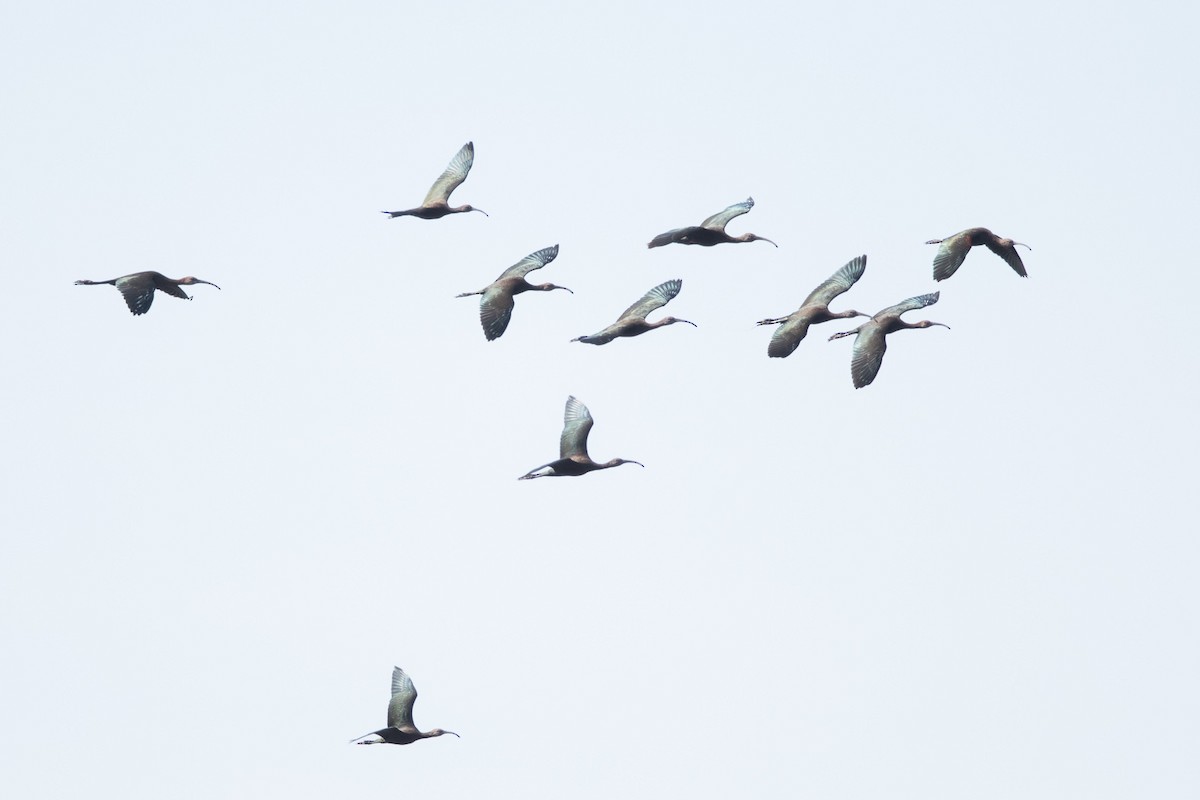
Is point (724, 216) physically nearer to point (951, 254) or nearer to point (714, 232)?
point (714, 232)

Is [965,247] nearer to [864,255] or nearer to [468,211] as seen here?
[864,255]

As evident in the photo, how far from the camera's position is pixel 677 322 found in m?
61.7

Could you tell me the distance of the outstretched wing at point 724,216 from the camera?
62731 millimetres

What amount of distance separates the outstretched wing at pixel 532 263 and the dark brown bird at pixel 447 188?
11.4 feet

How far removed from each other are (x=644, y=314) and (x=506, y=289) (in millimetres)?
3684

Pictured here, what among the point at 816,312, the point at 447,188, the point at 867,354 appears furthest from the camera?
the point at 447,188

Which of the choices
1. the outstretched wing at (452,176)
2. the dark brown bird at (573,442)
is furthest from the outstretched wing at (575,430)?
the outstretched wing at (452,176)

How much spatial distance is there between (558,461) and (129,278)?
12.0 meters

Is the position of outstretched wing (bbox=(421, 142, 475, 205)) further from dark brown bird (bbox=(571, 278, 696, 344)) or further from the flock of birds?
dark brown bird (bbox=(571, 278, 696, 344))

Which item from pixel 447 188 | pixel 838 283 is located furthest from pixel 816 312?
pixel 447 188

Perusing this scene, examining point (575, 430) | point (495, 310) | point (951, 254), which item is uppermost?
point (951, 254)

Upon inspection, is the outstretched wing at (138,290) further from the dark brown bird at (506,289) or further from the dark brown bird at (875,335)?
the dark brown bird at (875,335)

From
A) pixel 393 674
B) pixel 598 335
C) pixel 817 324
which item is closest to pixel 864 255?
pixel 817 324

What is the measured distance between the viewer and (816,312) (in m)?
61.1
